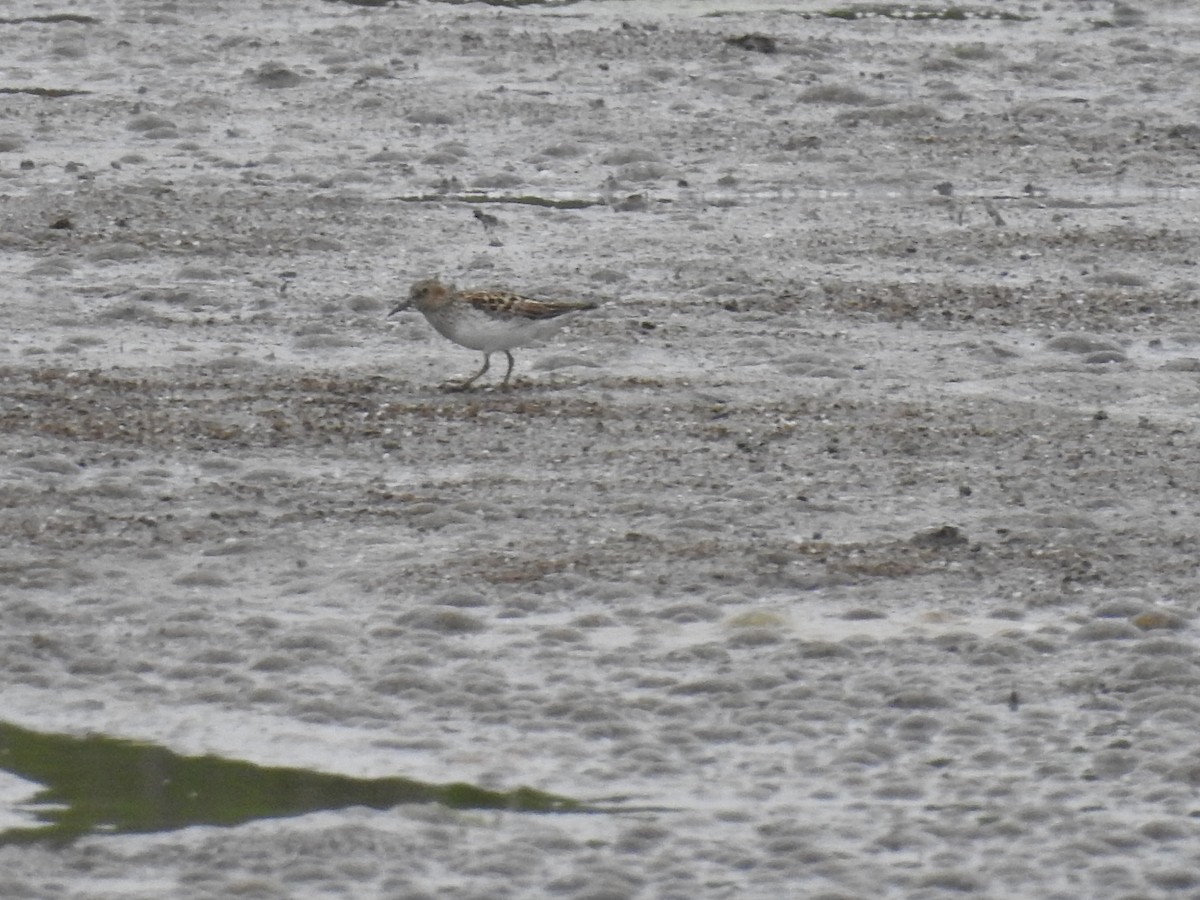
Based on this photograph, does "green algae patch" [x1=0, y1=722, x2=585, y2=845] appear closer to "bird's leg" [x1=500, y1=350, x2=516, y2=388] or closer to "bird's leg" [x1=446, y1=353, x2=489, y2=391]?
"bird's leg" [x1=446, y1=353, x2=489, y2=391]

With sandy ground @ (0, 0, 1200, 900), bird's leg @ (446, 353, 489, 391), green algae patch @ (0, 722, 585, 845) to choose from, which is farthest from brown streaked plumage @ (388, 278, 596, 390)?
green algae patch @ (0, 722, 585, 845)

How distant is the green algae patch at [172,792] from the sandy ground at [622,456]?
87 millimetres

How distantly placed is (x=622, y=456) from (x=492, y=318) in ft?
3.81

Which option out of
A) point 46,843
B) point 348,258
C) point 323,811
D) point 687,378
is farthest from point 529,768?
point 348,258

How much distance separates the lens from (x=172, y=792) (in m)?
6.35

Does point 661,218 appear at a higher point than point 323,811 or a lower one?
higher

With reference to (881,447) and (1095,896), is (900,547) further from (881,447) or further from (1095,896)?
(1095,896)

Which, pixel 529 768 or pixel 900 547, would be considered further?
pixel 900 547

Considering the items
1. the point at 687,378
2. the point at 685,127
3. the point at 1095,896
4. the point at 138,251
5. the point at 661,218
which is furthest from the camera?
the point at 685,127

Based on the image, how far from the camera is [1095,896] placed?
5.84 metres

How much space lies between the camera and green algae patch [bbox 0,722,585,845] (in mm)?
6176

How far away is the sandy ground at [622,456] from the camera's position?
630cm

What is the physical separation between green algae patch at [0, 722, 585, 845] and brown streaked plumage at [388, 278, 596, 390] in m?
3.66

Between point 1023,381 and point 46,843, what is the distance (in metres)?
5.29
